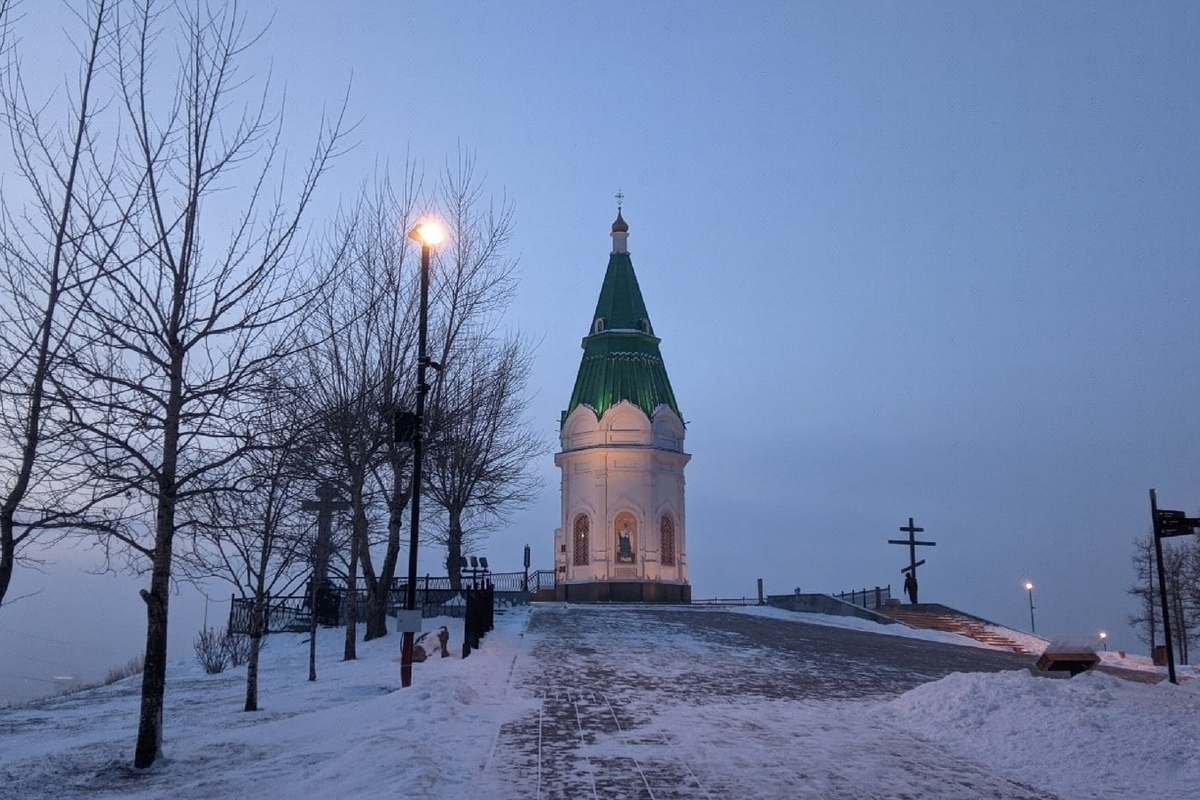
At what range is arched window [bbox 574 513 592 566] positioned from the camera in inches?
1929

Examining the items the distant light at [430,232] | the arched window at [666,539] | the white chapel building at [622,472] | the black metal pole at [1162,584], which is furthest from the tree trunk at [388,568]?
the arched window at [666,539]

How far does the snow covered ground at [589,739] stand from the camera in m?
8.91

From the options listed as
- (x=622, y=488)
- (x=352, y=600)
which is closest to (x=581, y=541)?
(x=622, y=488)

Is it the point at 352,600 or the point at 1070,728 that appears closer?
the point at 1070,728

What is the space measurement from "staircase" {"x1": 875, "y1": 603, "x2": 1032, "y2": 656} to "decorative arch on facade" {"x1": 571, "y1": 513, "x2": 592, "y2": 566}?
55.2 ft

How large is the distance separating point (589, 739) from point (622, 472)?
38279 mm

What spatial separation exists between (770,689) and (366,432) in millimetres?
9954

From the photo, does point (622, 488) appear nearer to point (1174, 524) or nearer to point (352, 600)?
point (352, 600)

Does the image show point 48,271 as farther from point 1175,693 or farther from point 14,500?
point 1175,693

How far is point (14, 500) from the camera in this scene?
8.47 m

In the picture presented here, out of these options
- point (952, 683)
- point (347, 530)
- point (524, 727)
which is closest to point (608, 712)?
point (524, 727)

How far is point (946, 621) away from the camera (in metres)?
33.2

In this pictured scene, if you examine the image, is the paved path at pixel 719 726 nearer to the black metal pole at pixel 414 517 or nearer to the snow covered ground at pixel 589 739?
the snow covered ground at pixel 589 739

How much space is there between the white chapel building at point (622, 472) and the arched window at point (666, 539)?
0.05 meters
